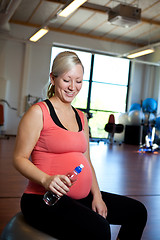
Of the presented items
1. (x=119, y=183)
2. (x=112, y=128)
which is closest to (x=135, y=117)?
(x=112, y=128)

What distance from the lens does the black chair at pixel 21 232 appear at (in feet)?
4.31

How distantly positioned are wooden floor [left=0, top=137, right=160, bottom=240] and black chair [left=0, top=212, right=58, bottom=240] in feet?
2.96

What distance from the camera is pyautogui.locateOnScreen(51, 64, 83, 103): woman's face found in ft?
4.87

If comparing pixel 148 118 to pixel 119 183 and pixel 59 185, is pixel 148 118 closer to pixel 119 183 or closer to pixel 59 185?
pixel 119 183

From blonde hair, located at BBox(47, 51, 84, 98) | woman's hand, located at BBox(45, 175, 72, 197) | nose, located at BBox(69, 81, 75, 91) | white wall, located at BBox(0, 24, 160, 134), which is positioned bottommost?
woman's hand, located at BBox(45, 175, 72, 197)

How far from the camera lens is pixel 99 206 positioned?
1.46 metres

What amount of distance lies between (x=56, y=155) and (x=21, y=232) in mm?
356

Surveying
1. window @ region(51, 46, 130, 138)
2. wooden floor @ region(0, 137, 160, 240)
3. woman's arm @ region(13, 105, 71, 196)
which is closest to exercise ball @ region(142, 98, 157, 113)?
window @ region(51, 46, 130, 138)

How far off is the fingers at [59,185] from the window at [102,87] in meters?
9.21

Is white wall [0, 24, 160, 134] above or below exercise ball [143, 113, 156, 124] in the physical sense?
above

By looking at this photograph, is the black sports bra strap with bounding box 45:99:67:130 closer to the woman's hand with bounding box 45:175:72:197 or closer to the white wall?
the woman's hand with bounding box 45:175:72:197

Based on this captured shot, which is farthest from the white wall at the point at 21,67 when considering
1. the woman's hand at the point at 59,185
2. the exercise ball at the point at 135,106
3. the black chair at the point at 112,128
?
the woman's hand at the point at 59,185

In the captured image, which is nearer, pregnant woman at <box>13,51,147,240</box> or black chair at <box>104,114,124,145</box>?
pregnant woman at <box>13,51,147,240</box>

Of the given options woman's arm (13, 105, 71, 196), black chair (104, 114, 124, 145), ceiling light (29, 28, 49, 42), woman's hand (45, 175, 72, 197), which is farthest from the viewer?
black chair (104, 114, 124, 145)
